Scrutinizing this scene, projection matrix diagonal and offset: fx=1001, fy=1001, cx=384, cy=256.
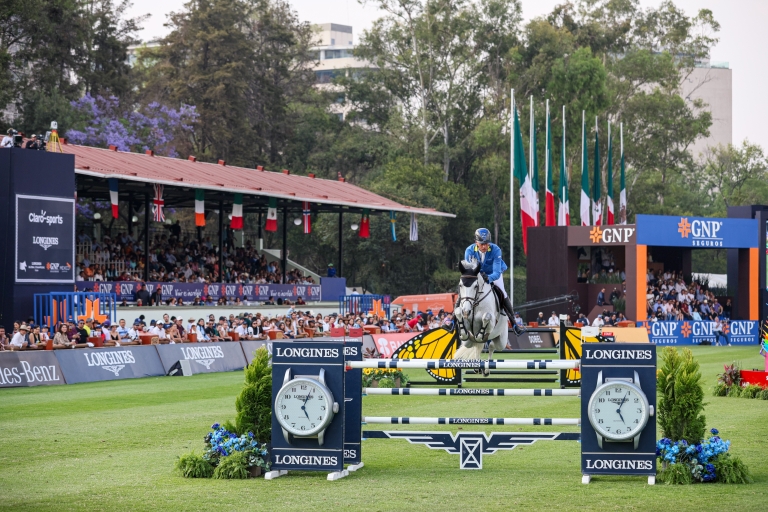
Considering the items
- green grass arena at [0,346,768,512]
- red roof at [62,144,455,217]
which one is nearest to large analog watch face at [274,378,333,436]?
green grass arena at [0,346,768,512]

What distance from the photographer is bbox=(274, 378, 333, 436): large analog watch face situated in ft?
35.8

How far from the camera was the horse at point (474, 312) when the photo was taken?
13.0 metres

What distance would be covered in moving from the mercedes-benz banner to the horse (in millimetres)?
16749

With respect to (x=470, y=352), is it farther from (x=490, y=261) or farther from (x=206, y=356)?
(x=206, y=356)

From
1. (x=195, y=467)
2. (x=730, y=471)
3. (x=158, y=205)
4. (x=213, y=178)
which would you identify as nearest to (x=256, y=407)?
(x=195, y=467)

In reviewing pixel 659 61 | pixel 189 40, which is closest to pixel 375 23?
pixel 189 40

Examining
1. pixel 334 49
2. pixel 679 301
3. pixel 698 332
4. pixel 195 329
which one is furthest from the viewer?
pixel 334 49

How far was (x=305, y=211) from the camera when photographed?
42969 mm

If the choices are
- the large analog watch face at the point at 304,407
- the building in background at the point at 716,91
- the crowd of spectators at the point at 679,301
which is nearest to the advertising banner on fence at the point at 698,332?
the crowd of spectators at the point at 679,301

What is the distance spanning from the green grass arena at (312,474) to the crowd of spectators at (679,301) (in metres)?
26.1

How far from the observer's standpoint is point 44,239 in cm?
2700

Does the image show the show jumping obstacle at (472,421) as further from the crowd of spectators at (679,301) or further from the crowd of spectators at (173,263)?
the crowd of spectators at (679,301)

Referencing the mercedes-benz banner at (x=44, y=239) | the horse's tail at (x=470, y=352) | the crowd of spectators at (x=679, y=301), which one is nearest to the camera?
the horse's tail at (x=470, y=352)

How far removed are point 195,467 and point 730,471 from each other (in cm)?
579
